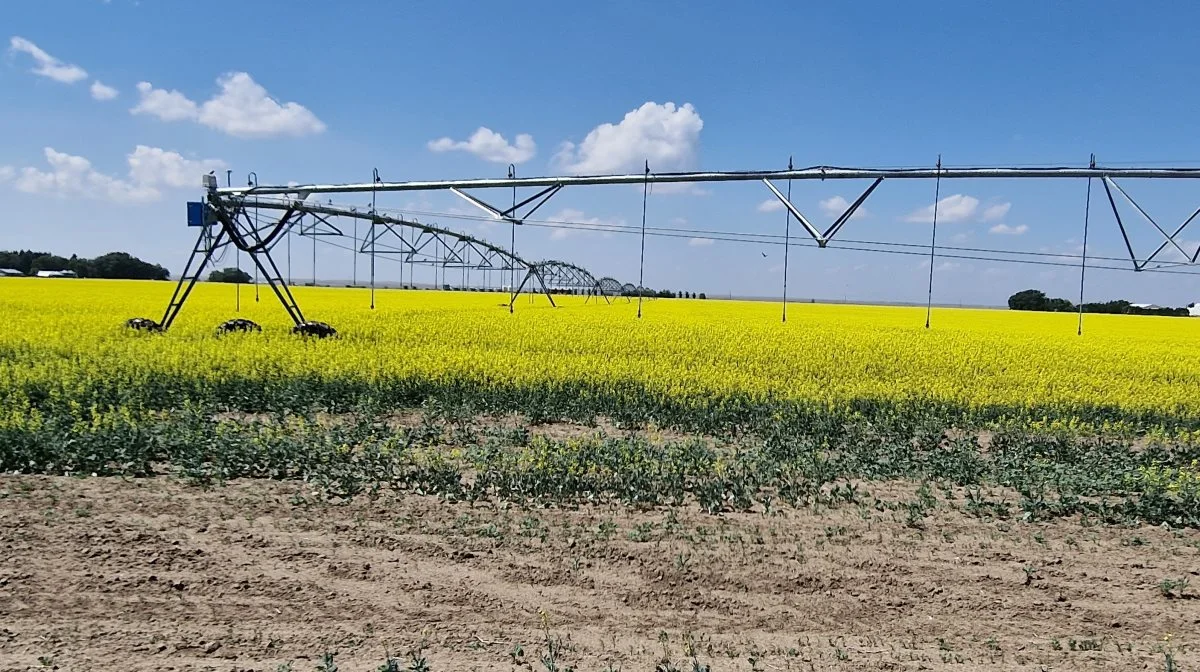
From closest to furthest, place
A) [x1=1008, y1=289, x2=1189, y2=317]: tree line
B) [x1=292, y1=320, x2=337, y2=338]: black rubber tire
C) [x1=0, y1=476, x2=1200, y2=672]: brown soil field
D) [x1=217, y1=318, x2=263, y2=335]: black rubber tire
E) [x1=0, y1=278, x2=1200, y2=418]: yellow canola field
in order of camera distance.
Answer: [x1=0, y1=476, x2=1200, y2=672]: brown soil field → [x1=0, y1=278, x2=1200, y2=418]: yellow canola field → [x1=217, y1=318, x2=263, y2=335]: black rubber tire → [x1=292, y1=320, x2=337, y2=338]: black rubber tire → [x1=1008, y1=289, x2=1189, y2=317]: tree line

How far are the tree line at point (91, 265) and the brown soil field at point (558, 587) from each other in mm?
85235

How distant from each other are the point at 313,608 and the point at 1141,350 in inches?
1001

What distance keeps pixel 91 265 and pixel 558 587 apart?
309 feet

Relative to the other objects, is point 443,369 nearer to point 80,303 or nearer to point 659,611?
point 659,611

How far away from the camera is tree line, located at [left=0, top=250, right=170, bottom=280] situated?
8031cm

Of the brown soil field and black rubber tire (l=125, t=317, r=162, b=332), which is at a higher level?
black rubber tire (l=125, t=317, r=162, b=332)

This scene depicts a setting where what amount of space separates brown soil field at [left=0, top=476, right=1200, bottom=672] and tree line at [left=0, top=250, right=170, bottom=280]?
3356 inches

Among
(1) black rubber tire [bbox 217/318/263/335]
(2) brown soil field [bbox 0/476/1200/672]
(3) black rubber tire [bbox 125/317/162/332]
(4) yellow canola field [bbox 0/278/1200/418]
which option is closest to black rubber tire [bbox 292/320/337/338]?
(4) yellow canola field [bbox 0/278/1200/418]

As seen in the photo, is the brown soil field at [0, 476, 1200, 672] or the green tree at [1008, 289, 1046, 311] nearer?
the brown soil field at [0, 476, 1200, 672]

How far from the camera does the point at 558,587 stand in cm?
508

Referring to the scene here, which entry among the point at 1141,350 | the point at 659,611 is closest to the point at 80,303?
the point at 659,611

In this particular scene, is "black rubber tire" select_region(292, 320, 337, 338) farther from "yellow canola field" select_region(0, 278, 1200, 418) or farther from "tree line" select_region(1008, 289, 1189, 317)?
"tree line" select_region(1008, 289, 1189, 317)

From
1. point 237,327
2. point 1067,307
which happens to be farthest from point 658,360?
point 1067,307

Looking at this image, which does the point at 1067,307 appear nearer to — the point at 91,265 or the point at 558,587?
the point at 558,587
